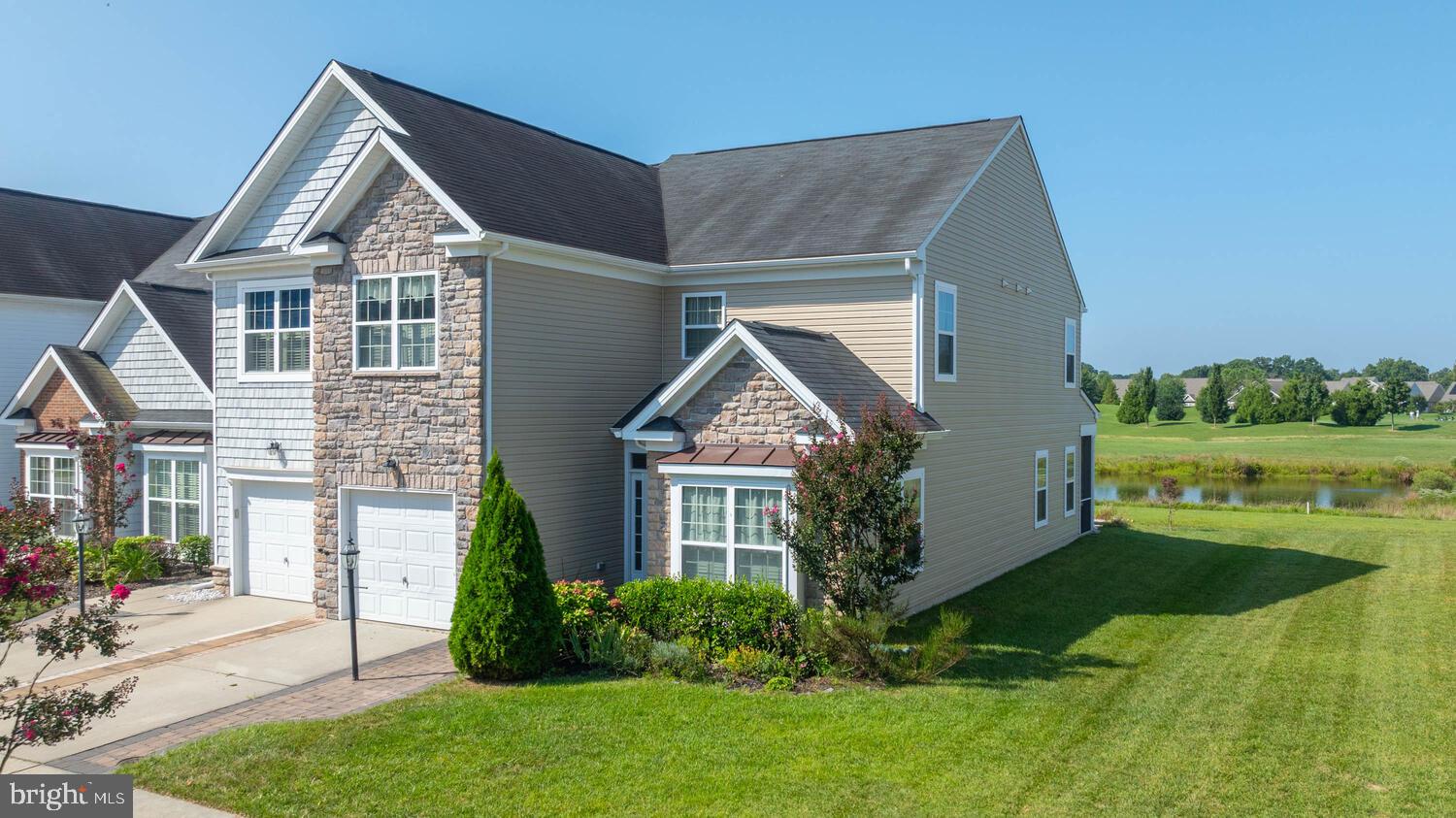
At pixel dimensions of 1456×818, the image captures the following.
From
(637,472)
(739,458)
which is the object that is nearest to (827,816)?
(739,458)

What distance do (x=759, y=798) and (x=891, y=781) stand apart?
1202 millimetres

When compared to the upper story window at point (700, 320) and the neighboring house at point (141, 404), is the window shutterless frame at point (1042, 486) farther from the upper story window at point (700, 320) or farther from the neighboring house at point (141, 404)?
the neighboring house at point (141, 404)

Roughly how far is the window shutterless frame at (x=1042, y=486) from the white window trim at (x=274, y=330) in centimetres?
1434

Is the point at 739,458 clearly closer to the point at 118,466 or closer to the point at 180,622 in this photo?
the point at 180,622

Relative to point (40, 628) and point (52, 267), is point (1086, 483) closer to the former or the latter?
point (40, 628)

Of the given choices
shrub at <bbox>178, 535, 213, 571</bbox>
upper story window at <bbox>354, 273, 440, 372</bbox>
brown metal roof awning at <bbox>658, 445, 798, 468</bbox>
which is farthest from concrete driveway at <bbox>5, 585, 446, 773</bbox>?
brown metal roof awning at <bbox>658, 445, 798, 468</bbox>

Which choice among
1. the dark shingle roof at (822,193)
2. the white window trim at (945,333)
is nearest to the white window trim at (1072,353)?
the dark shingle roof at (822,193)

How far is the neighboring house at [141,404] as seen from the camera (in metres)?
18.7

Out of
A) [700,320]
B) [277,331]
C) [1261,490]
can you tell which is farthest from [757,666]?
[1261,490]

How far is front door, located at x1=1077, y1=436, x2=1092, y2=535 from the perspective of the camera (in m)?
25.0

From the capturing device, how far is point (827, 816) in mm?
7781

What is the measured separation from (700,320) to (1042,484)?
898cm

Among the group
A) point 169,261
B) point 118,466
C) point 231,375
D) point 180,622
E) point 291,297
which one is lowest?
point 180,622

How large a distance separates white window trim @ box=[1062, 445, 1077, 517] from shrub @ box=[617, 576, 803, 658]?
12.6 meters
